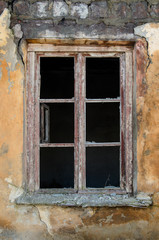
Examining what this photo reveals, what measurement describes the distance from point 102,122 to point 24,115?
154 inches

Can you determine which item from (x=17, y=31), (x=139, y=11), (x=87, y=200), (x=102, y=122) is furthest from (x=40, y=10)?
(x=102, y=122)

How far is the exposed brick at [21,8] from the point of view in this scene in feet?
7.55

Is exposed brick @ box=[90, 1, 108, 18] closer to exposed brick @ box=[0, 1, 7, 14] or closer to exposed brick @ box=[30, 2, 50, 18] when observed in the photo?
exposed brick @ box=[30, 2, 50, 18]

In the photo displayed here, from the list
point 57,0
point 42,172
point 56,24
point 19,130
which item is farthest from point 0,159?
point 42,172

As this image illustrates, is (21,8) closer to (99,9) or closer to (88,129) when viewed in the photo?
(99,9)

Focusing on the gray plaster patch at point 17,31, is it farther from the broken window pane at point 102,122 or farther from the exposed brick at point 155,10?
the broken window pane at point 102,122

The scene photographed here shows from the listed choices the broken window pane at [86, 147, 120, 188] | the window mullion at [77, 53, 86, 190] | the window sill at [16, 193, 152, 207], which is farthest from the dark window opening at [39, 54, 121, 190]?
the window sill at [16, 193, 152, 207]

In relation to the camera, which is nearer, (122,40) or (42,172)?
(122,40)

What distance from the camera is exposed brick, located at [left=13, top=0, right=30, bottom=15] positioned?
230 cm

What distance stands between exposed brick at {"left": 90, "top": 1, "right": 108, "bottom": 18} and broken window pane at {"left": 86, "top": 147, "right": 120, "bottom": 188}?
4.02 m

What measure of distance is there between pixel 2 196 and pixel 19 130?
0.62 m

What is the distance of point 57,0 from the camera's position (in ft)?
7.57

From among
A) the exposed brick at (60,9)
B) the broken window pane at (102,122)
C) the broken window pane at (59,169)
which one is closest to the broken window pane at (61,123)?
the broken window pane at (59,169)

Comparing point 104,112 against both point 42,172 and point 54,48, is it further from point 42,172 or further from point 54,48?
point 54,48
